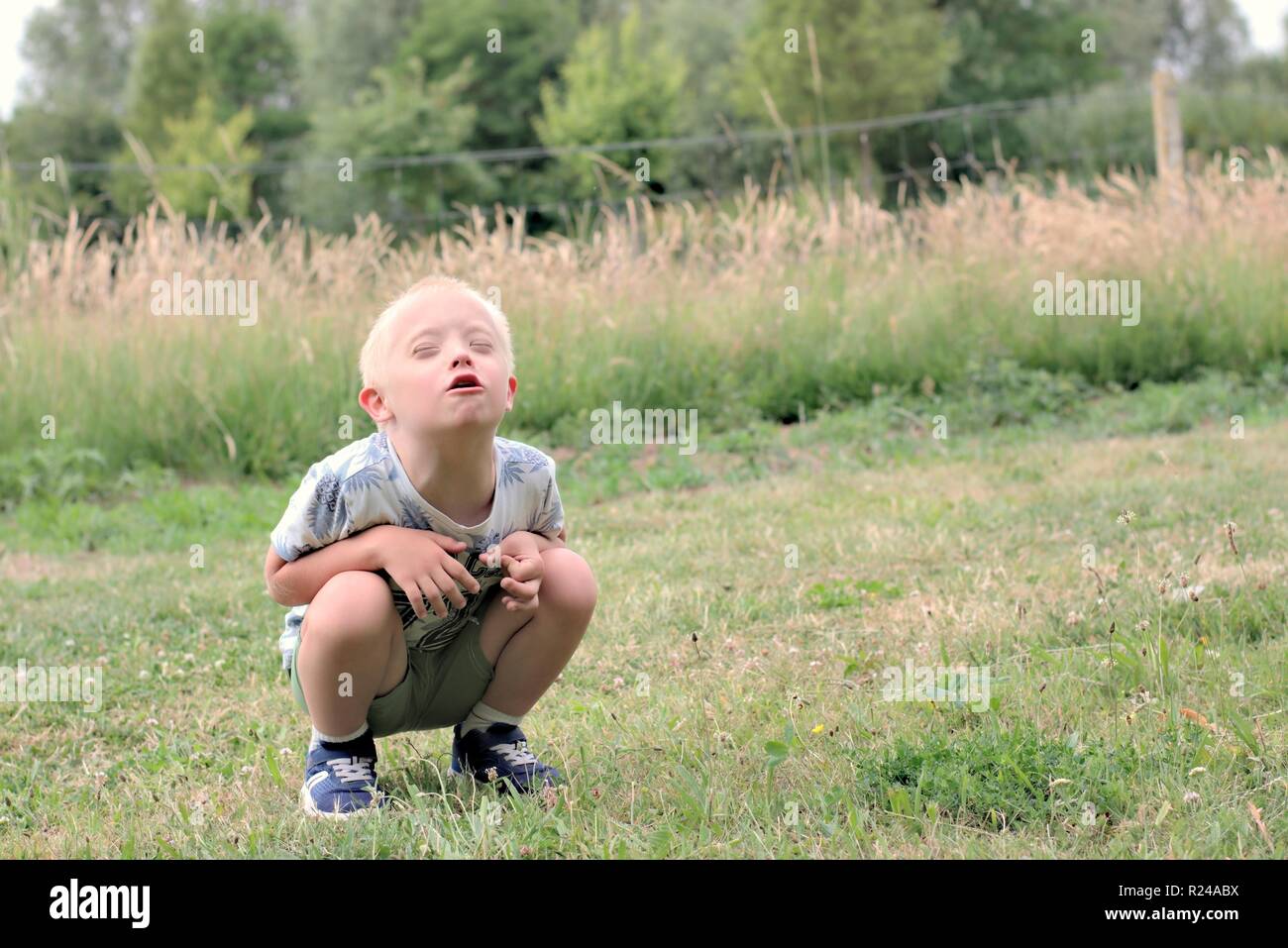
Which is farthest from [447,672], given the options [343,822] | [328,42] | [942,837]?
[328,42]

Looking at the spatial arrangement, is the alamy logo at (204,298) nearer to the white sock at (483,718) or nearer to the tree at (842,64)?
the white sock at (483,718)

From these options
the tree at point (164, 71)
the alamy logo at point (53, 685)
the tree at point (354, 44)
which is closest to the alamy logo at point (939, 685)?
the alamy logo at point (53, 685)

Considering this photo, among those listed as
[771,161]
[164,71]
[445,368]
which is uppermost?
[164,71]

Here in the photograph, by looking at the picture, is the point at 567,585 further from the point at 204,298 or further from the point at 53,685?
the point at 204,298

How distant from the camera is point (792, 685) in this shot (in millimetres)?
3230

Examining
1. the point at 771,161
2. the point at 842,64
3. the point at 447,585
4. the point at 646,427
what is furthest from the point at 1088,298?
the point at 842,64

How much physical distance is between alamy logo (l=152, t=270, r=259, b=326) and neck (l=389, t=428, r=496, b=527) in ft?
18.0

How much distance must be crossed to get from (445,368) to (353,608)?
48 cm

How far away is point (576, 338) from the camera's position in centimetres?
780

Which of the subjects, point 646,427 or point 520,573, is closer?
point 520,573

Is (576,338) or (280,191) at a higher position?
(280,191)
